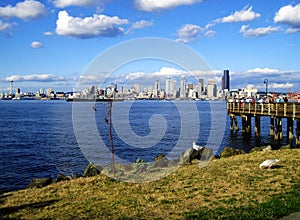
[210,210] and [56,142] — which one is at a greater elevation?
[210,210]

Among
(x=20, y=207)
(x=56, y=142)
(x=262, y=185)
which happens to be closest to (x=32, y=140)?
(x=56, y=142)

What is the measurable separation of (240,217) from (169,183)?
524cm

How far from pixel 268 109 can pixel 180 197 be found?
29.4 metres

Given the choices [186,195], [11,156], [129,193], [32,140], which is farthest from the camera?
[32,140]

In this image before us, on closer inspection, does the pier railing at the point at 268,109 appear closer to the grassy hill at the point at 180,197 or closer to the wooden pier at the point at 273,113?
the wooden pier at the point at 273,113

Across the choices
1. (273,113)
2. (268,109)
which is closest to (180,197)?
(273,113)

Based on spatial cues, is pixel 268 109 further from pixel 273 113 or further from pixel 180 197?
pixel 180 197

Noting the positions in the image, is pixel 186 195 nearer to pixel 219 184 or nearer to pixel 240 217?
pixel 219 184

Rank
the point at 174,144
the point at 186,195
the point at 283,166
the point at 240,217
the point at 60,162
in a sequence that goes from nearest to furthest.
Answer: the point at 240,217, the point at 186,195, the point at 283,166, the point at 60,162, the point at 174,144

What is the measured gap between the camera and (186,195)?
1112cm

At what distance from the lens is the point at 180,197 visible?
429 inches

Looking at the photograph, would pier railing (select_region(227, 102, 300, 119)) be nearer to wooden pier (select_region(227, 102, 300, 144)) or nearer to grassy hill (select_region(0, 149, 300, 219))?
wooden pier (select_region(227, 102, 300, 144))

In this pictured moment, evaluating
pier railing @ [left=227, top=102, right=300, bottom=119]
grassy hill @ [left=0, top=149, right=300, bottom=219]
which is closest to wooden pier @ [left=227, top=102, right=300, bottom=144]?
pier railing @ [left=227, top=102, right=300, bottom=119]

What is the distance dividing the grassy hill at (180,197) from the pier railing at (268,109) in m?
18.4
